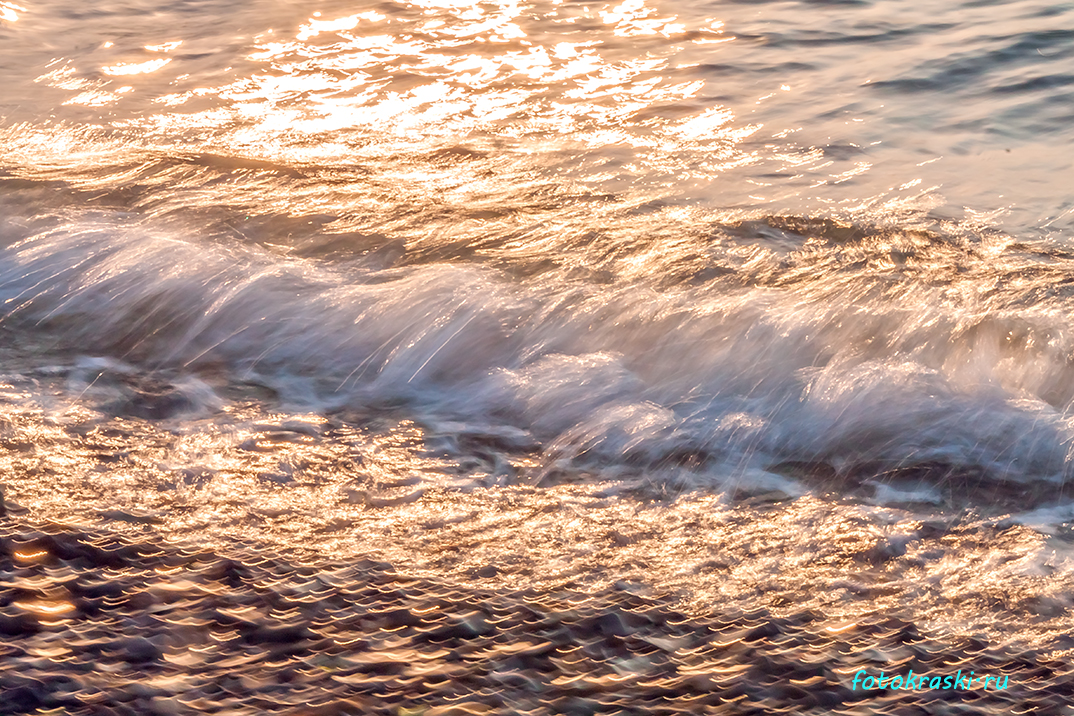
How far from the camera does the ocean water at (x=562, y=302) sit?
276 cm

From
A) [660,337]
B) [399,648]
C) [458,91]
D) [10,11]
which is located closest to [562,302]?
[660,337]

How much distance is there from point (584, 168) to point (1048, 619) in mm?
3281

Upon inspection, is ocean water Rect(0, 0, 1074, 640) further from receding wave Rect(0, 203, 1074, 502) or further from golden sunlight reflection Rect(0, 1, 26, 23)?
golden sunlight reflection Rect(0, 1, 26, 23)

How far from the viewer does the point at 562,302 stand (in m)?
4.01

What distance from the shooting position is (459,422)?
331 centimetres

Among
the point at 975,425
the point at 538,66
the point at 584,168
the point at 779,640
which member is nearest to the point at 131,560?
the point at 779,640

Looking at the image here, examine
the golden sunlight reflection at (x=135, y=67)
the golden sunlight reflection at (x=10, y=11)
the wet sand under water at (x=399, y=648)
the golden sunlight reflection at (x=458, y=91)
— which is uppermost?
the golden sunlight reflection at (x=10, y=11)

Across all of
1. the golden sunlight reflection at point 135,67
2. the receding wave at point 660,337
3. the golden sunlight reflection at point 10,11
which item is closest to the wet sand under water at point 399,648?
the receding wave at point 660,337

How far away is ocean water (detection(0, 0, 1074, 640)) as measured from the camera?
276 centimetres

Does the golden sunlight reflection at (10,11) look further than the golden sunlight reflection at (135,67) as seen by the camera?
Yes

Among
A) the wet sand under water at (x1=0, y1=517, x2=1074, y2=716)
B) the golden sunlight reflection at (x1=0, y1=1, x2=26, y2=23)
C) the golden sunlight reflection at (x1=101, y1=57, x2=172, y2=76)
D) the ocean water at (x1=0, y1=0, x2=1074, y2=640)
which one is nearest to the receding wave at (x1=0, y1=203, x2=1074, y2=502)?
the ocean water at (x1=0, y1=0, x2=1074, y2=640)

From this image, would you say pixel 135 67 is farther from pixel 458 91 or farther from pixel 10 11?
pixel 458 91

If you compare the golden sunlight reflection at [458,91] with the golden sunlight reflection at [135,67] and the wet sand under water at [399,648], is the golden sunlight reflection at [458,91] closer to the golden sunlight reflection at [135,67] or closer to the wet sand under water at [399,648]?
the golden sunlight reflection at [135,67]

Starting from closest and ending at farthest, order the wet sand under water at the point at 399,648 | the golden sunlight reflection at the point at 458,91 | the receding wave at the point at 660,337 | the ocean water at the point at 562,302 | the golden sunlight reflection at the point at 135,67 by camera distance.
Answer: the wet sand under water at the point at 399,648, the ocean water at the point at 562,302, the receding wave at the point at 660,337, the golden sunlight reflection at the point at 458,91, the golden sunlight reflection at the point at 135,67
